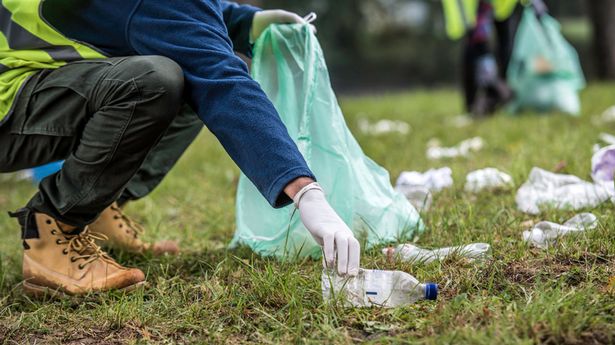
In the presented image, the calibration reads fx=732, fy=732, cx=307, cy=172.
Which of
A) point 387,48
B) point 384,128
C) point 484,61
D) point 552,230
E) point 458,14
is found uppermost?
point 552,230

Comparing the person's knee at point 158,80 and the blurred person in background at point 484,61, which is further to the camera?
the blurred person in background at point 484,61

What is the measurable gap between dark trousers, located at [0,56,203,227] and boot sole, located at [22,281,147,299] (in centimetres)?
A: 18

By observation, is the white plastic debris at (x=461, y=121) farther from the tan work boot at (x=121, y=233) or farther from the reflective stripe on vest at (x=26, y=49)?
the reflective stripe on vest at (x=26, y=49)

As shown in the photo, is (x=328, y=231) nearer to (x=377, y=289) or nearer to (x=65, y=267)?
(x=377, y=289)

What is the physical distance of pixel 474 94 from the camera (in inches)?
201

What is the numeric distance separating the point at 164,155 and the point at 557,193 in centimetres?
125

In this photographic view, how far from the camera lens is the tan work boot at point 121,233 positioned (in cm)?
221

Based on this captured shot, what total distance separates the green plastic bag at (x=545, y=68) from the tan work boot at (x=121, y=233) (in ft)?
10.4

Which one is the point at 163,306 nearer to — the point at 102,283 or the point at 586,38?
the point at 102,283

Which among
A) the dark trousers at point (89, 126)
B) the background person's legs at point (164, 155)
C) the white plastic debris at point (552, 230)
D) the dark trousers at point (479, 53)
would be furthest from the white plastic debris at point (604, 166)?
the dark trousers at point (479, 53)

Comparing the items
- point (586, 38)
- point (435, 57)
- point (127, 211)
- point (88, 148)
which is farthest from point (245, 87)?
point (586, 38)

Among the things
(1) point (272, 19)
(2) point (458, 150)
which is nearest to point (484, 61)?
(2) point (458, 150)

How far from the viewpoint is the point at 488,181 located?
259 cm

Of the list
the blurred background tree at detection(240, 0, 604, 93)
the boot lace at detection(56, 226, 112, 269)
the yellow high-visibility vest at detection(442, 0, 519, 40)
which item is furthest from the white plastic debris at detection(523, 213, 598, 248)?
the blurred background tree at detection(240, 0, 604, 93)
